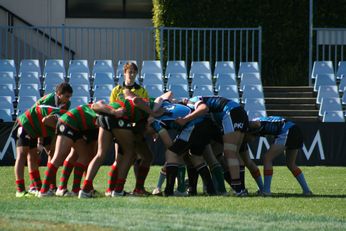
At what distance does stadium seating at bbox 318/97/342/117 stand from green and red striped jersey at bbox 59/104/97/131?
34.3 feet

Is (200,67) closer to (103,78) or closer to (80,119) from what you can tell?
(103,78)

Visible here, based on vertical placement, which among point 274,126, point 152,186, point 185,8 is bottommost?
point 152,186

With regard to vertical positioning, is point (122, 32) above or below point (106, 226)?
above

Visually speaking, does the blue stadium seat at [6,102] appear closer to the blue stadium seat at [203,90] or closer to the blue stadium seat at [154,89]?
the blue stadium seat at [154,89]

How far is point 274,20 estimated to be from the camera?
29094 millimetres

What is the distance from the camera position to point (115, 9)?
29812 millimetres

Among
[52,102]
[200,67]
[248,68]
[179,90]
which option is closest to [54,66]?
[179,90]

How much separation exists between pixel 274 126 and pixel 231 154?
1.03 m

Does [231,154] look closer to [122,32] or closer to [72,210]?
[72,210]

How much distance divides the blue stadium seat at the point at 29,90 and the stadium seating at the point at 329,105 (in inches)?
258

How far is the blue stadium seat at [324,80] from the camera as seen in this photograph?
86.3 ft

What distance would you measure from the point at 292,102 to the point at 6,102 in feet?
22.7

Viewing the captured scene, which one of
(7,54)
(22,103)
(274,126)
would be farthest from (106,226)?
(7,54)

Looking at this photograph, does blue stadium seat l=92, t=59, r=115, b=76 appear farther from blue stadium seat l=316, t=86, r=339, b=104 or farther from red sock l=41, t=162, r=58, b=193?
red sock l=41, t=162, r=58, b=193
